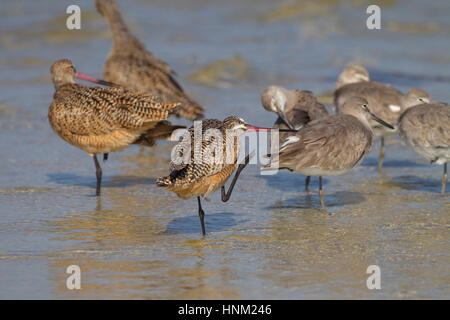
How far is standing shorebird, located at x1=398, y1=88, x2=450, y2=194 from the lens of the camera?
708 cm

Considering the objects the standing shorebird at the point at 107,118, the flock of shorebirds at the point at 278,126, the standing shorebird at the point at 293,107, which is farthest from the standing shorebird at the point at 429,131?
the standing shorebird at the point at 107,118

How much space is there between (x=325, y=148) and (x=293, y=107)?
5.02ft

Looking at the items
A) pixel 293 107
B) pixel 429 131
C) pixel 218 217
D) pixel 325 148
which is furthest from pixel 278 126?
pixel 218 217

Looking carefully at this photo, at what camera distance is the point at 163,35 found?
16203 mm

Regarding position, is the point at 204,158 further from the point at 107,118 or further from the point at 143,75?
the point at 143,75

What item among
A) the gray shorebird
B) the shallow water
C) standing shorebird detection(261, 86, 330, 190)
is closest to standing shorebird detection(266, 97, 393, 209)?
the shallow water

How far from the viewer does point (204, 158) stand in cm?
562

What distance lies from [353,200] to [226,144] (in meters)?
1.68

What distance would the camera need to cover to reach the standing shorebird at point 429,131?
279 inches

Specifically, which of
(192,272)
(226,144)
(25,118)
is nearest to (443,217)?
(226,144)

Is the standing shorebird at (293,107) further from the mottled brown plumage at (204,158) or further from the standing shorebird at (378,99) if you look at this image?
the mottled brown plumage at (204,158)

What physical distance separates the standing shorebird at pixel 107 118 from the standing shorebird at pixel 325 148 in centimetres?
130

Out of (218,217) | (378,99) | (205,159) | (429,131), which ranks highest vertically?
(378,99)
